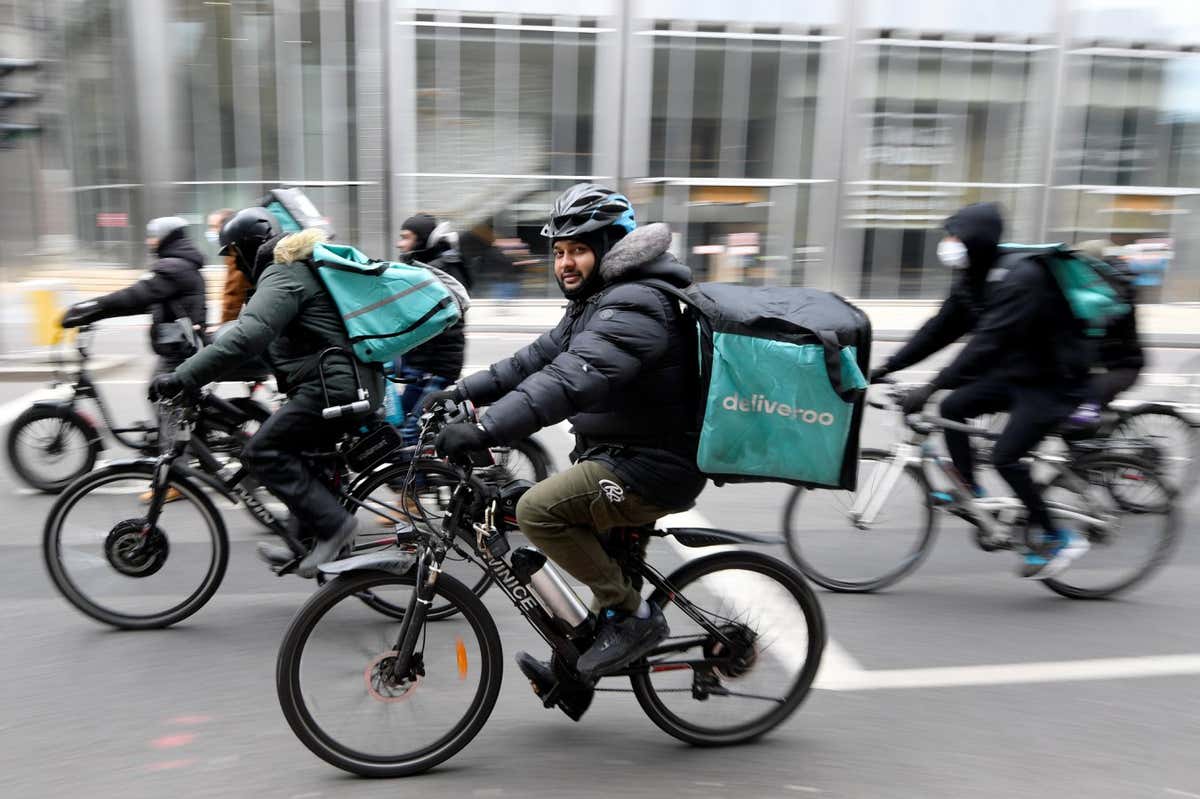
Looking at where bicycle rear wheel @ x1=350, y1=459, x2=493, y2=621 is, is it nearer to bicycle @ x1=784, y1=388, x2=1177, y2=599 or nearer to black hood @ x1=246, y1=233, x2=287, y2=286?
black hood @ x1=246, y1=233, x2=287, y2=286

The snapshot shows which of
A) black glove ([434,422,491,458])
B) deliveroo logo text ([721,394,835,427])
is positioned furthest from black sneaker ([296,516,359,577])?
deliveroo logo text ([721,394,835,427])

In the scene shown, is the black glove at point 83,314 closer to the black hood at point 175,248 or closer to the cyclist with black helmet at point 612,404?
the black hood at point 175,248

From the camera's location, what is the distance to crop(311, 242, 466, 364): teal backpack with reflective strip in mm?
4523

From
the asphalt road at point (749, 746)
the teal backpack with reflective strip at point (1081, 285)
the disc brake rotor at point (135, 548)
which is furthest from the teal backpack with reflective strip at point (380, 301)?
the teal backpack with reflective strip at point (1081, 285)

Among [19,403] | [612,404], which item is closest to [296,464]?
[612,404]

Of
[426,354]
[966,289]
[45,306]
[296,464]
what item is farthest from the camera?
[45,306]

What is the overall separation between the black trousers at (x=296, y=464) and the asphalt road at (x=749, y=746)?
0.56 m

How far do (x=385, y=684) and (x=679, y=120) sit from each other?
14.3 meters

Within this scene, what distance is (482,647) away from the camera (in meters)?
3.32

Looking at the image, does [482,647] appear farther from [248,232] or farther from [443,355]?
[443,355]

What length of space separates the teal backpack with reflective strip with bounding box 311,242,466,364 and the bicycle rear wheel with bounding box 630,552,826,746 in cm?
182

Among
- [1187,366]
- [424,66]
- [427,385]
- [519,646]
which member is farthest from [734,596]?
[424,66]

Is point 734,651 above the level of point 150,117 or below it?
below

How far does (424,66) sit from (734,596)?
547 inches
